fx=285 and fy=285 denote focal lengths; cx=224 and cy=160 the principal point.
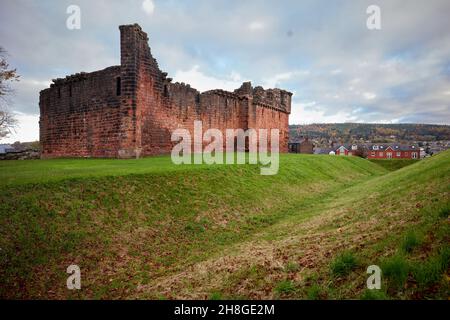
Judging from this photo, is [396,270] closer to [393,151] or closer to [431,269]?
[431,269]

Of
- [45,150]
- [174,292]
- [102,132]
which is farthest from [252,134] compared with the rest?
[174,292]

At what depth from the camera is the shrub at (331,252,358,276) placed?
15.7 feet

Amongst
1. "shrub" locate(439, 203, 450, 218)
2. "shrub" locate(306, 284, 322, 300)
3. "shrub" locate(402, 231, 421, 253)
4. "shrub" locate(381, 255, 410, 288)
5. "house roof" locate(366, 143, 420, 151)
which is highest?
"house roof" locate(366, 143, 420, 151)

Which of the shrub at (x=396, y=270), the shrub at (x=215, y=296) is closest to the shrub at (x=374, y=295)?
the shrub at (x=396, y=270)

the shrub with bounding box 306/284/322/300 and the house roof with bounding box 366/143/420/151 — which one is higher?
the house roof with bounding box 366/143/420/151

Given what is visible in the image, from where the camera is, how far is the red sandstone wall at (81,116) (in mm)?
21047

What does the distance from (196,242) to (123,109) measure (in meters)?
14.2

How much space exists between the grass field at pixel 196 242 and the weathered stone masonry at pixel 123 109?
9.27 meters

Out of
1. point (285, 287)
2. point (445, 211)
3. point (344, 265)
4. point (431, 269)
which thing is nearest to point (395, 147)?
point (445, 211)

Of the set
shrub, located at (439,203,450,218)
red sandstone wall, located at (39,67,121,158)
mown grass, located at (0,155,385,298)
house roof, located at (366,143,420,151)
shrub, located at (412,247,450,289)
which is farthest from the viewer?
house roof, located at (366,143,420,151)

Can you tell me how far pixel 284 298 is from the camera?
464cm

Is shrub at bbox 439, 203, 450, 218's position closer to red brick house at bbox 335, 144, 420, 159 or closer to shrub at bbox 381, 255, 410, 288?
shrub at bbox 381, 255, 410, 288

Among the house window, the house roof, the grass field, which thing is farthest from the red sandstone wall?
the house roof
